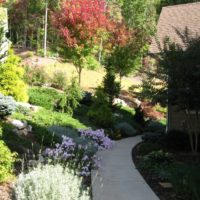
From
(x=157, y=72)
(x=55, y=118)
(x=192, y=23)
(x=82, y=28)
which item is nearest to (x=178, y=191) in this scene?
(x=157, y=72)

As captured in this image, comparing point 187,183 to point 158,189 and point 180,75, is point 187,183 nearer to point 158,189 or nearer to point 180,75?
point 158,189

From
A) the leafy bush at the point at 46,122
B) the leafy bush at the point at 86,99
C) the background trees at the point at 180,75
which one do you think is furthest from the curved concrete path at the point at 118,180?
the leafy bush at the point at 86,99

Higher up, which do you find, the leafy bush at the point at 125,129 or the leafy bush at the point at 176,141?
the leafy bush at the point at 176,141

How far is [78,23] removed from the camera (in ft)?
75.5

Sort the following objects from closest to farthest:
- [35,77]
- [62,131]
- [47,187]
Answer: [47,187]
[62,131]
[35,77]

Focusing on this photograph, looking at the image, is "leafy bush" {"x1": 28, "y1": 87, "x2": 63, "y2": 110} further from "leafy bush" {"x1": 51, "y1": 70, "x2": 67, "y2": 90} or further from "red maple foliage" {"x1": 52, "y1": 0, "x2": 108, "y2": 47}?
"leafy bush" {"x1": 51, "y1": 70, "x2": 67, "y2": 90}

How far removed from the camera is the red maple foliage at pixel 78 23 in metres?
22.8

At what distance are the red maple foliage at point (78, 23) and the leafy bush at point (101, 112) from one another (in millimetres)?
5939

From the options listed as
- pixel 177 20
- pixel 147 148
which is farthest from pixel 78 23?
pixel 147 148

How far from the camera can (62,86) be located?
79.0 feet

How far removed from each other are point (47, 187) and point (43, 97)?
11.5 meters

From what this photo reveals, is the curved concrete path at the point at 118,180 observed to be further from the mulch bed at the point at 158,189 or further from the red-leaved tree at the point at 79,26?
the red-leaved tree at the point at 79,26

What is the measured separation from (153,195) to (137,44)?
69.9ft

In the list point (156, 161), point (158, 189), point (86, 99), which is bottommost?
point (86, 99)
